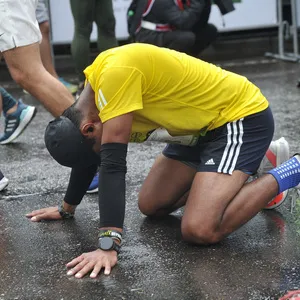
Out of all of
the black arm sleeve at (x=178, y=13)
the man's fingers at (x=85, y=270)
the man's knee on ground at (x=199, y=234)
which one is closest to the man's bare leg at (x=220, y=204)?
the man's knee on ground at (x=199, y=234)

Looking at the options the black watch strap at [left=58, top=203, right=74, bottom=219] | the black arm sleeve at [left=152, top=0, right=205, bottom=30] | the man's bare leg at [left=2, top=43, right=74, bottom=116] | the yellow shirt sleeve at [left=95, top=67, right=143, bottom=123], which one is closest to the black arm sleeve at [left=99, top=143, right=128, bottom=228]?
the yellow shirt sleeve at [left=95, top=67, right=143, bottom=123]

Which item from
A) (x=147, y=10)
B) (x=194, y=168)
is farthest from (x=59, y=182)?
(x=147, y=10)

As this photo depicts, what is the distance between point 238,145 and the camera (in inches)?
138

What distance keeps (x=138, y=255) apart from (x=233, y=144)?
2.25 ft

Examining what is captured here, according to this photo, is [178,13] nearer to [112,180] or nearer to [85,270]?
[112,180]

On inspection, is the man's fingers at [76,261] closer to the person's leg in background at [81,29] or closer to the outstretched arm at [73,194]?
the outstretched arm at [73,194]

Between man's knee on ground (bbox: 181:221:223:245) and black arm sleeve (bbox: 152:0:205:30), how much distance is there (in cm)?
428

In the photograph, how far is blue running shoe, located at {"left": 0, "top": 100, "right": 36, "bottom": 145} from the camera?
5.51 metres

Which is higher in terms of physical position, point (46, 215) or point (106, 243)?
point (106, 243)

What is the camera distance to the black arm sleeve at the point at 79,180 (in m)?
3.64

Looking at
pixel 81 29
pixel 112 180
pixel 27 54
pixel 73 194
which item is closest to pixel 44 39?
pixel 81 29

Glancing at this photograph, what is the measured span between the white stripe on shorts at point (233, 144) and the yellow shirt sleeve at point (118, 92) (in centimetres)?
56

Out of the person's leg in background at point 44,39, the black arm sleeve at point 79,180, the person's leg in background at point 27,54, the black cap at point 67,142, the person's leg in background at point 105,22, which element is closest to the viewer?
Answer: the black cap at point 67,142

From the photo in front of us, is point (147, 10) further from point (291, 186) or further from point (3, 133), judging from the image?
point (291, 186)
